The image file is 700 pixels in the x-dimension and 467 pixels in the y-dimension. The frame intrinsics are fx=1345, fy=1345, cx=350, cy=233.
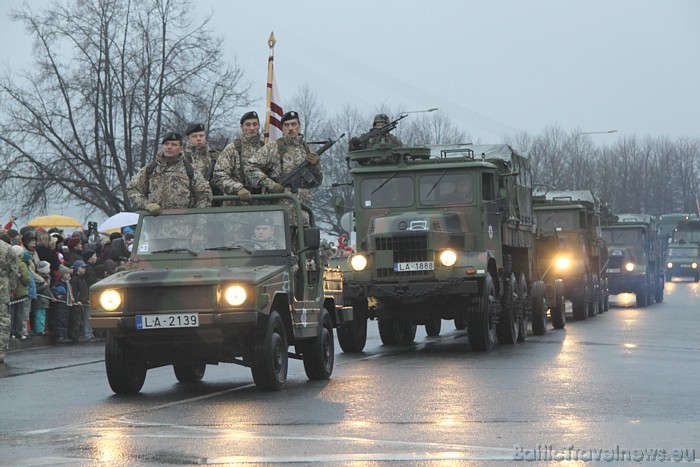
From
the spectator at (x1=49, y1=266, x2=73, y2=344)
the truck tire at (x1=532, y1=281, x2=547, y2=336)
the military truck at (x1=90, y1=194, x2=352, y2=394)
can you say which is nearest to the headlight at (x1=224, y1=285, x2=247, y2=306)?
the military truck at (x1=90, y1=194, x2=352, y2=394)

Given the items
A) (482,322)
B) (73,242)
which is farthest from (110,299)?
(73,242)

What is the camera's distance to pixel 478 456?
847cm

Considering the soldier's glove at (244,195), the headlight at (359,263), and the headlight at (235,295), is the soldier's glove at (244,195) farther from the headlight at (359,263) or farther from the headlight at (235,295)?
the headlight at (359,263)

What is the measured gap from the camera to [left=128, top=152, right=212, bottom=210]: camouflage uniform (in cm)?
1441

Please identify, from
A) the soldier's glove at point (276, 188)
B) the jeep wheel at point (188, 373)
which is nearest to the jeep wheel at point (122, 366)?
the jeep wheel at point (188, 373)

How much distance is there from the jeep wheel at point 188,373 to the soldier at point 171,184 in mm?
1796

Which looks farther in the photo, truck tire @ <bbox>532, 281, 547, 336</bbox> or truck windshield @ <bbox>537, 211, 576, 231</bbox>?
truck windshield @ <bbox>537, 211, 576, 231</bbox>

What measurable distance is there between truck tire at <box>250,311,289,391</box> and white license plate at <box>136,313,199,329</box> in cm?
68

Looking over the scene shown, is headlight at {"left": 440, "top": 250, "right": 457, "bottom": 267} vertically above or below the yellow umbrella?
below

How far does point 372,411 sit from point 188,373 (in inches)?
160

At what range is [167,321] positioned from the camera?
1253 centimetres

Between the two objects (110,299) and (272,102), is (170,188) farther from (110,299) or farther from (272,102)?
(272,102)

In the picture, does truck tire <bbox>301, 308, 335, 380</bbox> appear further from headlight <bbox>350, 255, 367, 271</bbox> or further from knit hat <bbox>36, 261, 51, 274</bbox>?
knit hat <bbox>36, 261, 51, 274</bbox>

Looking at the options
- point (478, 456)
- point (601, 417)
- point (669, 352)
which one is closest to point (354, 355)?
point (669, 352)
